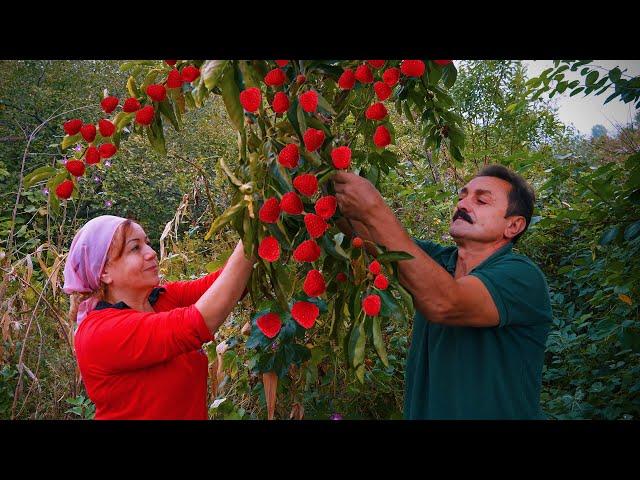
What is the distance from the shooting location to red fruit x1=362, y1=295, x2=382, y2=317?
68cm

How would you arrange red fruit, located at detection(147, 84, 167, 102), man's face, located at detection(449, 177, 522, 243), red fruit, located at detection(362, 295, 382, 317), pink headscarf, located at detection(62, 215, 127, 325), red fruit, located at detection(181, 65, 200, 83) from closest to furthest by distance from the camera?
1. red fruit, located at detection(362, 295, 382, 317)
2. red fruit, located at detection(181, 65, 200, 83)
3. red fruit, located at detection(147, 84, 167, 102)
4. pink headscarf, located at detection(62, 215, 127, 325)
5. man's face, located at detection(449, 177, 522, 243)

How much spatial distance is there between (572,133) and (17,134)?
4540 millimetres

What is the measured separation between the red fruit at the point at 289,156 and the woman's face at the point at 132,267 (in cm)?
52

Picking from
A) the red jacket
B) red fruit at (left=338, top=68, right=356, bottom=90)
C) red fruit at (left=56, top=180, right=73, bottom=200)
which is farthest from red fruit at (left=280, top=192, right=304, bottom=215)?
red fruit at (left=56, top=180, right=73, bottom=200)

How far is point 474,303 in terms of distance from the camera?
3.30ft

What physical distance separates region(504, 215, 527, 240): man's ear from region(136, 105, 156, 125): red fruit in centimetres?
78

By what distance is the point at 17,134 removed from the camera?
469cm

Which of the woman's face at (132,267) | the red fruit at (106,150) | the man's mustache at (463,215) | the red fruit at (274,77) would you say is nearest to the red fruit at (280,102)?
the red fruit at (274,77)

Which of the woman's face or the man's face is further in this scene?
the man's face

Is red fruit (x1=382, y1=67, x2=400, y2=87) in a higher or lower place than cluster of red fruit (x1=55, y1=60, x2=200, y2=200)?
higher

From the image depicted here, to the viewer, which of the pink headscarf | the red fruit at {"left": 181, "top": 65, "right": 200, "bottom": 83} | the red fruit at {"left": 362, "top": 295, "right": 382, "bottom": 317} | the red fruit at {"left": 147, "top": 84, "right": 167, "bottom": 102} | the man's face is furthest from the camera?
the man's face

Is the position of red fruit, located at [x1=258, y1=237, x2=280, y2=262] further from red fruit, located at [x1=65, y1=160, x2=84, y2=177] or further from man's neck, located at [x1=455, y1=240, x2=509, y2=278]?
man's neck, located at [x1=455, y1=240, x2=509, y2=278]
